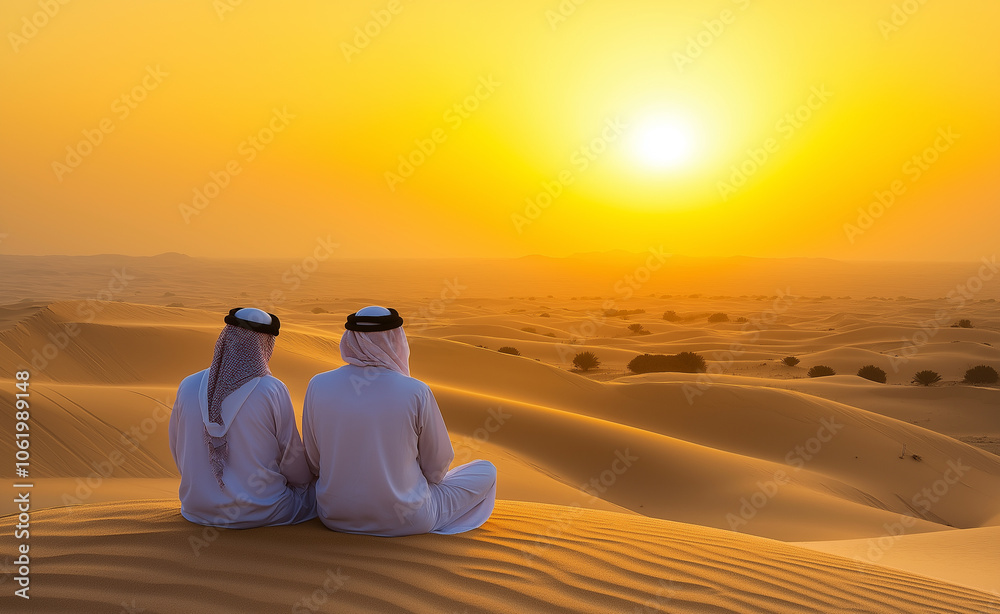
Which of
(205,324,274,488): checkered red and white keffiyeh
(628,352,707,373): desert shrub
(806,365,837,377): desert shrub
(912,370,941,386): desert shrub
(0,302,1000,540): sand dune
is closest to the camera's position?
(205,324,274,488): checkered red and white keffiyeh

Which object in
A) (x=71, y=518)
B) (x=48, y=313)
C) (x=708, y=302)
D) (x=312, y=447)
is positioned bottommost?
(x=71, y=518)

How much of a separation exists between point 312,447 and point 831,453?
37.5 ft

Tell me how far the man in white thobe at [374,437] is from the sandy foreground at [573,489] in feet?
0.54

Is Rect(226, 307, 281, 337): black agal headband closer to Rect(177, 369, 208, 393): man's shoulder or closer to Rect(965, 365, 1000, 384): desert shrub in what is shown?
Rect(177, 369, 208, 393): man's shoulder

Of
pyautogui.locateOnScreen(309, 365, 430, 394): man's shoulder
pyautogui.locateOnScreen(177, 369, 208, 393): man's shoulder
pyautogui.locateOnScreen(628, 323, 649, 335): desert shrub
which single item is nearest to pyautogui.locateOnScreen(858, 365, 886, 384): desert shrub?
pyautogui.locateOnScreen(628, 323, 649, 335): desert shrub

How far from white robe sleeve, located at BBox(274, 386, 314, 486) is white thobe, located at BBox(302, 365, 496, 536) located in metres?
0.06

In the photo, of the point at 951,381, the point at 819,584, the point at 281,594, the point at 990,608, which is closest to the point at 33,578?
the point at 281,594

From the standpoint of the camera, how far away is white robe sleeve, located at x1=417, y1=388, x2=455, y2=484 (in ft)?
11.8

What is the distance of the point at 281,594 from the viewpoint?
2.96 meters

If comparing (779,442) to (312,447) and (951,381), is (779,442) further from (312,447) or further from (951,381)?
(951,381)

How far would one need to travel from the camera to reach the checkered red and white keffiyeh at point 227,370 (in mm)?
3445

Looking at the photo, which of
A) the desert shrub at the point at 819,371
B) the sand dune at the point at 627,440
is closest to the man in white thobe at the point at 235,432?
the sand dune at the point at 627,440

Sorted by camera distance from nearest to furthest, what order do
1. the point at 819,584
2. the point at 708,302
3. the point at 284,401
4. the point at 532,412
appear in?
1. the point at 284,401
2. the point at 819,584
3. the point at 532,412
4. the point at 708,302

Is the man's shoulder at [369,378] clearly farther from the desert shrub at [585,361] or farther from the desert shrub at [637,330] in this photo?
the desert shrub at [637,330]
